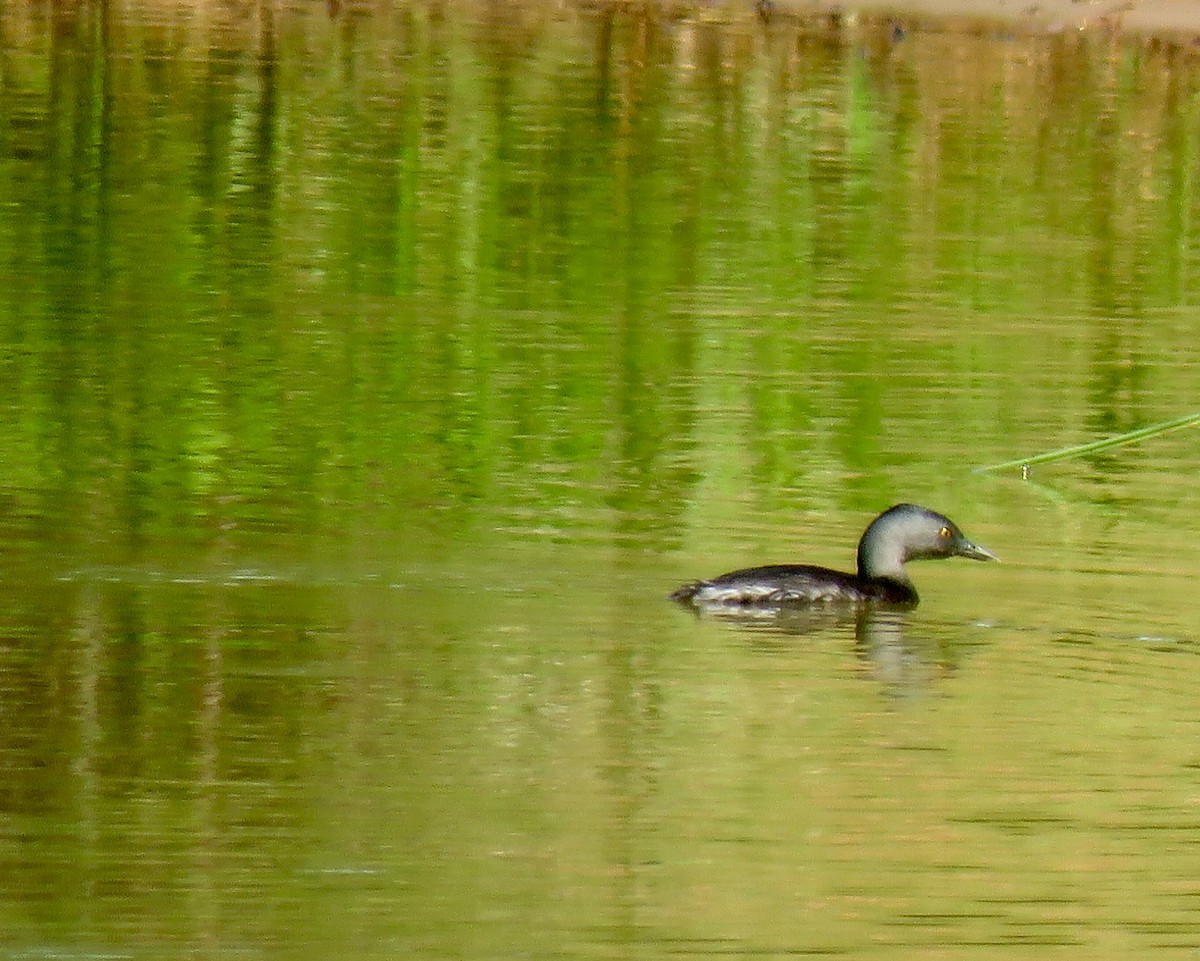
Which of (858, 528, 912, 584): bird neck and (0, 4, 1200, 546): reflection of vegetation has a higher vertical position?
(858, 528, 912, 584): bird neck

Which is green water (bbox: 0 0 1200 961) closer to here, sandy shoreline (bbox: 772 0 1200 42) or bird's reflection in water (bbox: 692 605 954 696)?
bird's reflection in water (bbox: 692 605 954 696)

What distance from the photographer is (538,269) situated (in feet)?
59.7

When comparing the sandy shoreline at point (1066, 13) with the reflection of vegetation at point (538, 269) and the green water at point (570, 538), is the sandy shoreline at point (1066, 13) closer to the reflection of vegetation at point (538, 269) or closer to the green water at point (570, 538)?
the reflection of vegetation at point (538, 269)

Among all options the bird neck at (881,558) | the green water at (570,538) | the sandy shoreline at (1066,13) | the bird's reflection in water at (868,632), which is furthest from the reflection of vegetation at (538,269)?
the sandy shoreline at (1066,13)

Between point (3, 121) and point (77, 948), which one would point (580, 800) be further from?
point (3, 121)

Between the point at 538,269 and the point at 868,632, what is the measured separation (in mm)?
7723

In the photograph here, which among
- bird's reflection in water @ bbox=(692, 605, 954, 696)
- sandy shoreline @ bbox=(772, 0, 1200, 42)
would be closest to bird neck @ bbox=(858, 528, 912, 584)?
bird's reflection in water @ bbox=(692, 605, 954, 696)

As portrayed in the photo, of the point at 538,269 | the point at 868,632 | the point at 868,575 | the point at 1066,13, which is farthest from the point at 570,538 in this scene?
the point at 1066,13

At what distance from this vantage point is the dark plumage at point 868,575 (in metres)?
10.5

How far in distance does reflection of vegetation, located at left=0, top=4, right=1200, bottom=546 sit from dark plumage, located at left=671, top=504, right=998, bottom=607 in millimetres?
926

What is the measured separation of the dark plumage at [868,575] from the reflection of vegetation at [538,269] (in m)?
0.93

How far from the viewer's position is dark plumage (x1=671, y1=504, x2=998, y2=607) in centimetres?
1055

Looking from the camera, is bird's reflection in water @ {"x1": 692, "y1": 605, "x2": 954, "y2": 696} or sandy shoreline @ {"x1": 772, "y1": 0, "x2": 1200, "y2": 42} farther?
sandy shoreline @ {"x1": 772, "y1": 0, "x2": 1200, "y2": 42}

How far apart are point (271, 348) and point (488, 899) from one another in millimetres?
8142
